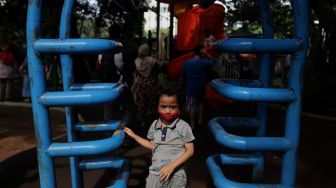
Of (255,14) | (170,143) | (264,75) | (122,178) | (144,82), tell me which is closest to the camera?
(122,178)

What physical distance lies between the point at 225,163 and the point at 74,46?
4.72 ft

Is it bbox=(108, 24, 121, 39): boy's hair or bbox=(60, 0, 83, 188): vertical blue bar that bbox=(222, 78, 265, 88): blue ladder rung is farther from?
bbox=(108, 24, 121, 39): boy's hair

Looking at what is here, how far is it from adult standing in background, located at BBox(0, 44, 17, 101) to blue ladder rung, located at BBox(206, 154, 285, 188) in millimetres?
8209

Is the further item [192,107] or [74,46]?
[192,107]

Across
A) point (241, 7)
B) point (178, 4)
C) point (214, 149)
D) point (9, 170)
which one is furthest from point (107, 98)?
point (241, 7)

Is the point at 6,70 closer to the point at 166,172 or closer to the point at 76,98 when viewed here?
the point at 166,172

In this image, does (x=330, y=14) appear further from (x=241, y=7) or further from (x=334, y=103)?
(x=241, y=7)

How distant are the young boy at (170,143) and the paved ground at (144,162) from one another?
131 cm

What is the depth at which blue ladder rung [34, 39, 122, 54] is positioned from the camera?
1885 mm

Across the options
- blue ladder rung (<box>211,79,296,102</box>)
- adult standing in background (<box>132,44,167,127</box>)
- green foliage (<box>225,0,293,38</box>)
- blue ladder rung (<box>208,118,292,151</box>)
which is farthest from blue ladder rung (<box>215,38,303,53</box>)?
green foliage (<box>225,0,293,38</box>)

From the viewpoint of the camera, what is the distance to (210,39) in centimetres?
965

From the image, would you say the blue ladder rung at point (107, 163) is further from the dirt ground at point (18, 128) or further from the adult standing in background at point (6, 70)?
the adult standing in background at point (6, 70)

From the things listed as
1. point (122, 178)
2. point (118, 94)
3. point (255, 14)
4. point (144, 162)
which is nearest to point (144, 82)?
point (144, 162)

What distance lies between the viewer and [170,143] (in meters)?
2.58
